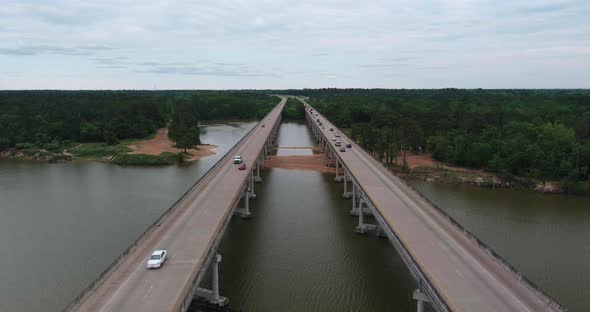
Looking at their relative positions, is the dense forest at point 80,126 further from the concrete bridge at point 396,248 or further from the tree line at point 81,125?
the concrete bridge at point 396,248

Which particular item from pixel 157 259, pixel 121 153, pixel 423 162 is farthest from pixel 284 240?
pixel 121 153

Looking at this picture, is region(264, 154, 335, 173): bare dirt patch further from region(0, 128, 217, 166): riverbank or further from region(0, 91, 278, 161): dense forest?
region(0, 91, 278, 161): dense forest

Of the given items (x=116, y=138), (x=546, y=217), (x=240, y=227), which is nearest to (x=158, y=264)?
(x=240, y=227)

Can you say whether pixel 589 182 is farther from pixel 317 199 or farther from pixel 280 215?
pixel 280 215

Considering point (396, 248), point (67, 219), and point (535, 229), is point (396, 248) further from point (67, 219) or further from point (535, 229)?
point (67, 219)

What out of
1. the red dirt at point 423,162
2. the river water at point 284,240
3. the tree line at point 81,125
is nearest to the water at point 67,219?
the river water at point 284,240
